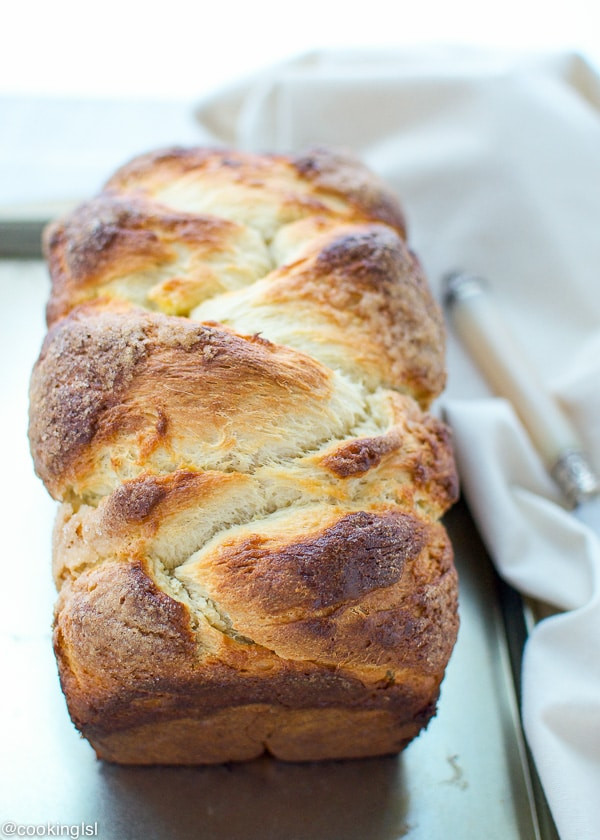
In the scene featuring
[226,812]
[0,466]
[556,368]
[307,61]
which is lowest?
[226,812]

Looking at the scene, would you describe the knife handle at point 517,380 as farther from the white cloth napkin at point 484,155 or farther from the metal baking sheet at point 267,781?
the metal baking sheet at point 267,781

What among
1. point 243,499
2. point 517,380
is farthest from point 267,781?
point 517,380

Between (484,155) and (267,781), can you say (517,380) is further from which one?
(267,781)

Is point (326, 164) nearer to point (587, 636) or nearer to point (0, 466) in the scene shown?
point (0, 466)

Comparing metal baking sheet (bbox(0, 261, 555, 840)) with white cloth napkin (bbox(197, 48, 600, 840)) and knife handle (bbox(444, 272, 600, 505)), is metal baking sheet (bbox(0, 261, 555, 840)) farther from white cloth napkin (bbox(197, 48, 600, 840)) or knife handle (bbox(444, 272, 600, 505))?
white cloth napkin (bbox(197, 48, 600, 840))

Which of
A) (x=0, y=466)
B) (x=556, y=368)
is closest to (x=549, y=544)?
(x=556, y=368)
